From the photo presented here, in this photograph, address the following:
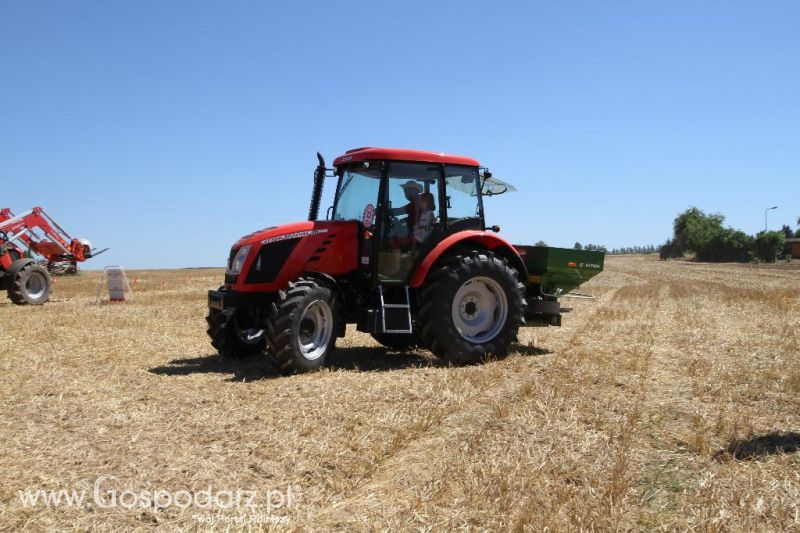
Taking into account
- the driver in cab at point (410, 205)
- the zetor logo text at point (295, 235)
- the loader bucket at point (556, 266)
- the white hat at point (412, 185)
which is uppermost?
the white hat at point (412, 185)

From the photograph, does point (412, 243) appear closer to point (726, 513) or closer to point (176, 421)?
point (176, 421)

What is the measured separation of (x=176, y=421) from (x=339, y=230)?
3.24 meters

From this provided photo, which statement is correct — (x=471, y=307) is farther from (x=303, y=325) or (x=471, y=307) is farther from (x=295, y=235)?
(x=295, y=235)

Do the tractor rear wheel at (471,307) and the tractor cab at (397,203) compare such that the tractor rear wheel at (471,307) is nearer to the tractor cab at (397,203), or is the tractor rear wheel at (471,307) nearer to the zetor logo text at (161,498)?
the tractor cab at (397,203)

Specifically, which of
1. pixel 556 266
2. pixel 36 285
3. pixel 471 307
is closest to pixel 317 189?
pixel 471 307

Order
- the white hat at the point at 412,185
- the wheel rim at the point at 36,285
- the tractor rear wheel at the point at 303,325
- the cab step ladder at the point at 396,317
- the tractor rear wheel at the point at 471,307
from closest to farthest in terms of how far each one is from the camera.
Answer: the tractor rear wheel at the point at 303,325 < the cab step ladder at the point at 396,317 < the tractor rear wheel at the point at 471,307 < the white hat at the point at 412,185 < the wheel rim at the point at 36,285

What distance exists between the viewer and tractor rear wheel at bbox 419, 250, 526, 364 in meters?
7.36

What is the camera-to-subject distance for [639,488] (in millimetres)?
3521

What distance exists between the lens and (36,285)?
54.5 ft

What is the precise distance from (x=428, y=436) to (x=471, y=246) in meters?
3.90

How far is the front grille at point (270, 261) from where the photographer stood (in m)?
7.00

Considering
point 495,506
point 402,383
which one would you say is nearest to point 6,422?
point 402,383

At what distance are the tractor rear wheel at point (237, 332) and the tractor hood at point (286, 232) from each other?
825 millimetres

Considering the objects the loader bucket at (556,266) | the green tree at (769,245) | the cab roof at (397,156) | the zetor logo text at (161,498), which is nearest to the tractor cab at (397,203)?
the cab roof at (397,156)
